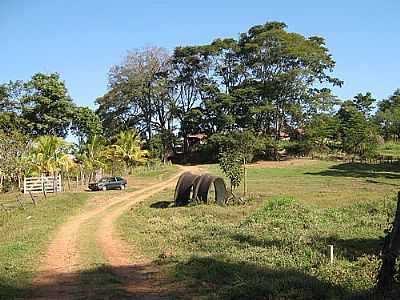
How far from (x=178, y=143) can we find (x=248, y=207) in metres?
52.9

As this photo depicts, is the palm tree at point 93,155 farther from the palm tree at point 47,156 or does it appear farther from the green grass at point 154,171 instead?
the palm tree at point 47,156

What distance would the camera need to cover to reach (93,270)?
1197cm

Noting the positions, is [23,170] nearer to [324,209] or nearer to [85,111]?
[85,111]

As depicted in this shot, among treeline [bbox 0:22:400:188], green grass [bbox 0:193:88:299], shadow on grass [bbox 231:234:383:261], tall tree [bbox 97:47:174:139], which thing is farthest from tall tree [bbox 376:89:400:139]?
shadow on grass [bbox 231:234:383:261]

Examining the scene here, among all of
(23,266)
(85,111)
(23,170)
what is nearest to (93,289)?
(23,266)

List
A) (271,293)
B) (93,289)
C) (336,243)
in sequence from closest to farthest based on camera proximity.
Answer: (271,293) → (93,289) → (336,243)

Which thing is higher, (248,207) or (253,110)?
(253,110)

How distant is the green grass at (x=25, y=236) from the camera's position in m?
11.0

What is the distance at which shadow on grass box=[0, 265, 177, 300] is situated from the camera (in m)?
9.62

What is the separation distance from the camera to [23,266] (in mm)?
12562

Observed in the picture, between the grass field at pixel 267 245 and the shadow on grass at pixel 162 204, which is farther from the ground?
the grass field at pixel 267 245

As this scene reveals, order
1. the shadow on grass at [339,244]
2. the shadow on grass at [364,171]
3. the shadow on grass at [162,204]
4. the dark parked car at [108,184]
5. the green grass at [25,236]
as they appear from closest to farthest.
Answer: the green grass at [25,236]
the shadow on grass at [339,244]
the shadow on grass at [162,204]
the dark parked car at [108,184]
the shadow on grass at [364,171]

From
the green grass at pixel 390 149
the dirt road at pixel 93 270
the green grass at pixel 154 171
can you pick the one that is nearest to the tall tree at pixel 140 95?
the green grass at pixel 154 171

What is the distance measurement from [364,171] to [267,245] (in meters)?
39.0
